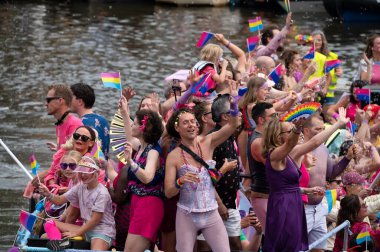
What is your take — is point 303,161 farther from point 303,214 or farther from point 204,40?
Result: point 204,40

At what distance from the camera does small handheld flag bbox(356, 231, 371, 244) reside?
329 inches

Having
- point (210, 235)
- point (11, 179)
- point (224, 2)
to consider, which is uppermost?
point (210, 235)

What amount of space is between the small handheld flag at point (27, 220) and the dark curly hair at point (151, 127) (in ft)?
3.59

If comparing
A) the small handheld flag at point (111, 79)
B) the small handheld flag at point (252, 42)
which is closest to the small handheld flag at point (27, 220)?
the small handheld flag at point (111, 79)

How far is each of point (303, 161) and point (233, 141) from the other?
2.11 feet

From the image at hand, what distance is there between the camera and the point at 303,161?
874 cm

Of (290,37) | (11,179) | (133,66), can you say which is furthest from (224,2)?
(11,179)

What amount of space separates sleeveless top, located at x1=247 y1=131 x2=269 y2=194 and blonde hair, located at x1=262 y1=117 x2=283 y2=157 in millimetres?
557

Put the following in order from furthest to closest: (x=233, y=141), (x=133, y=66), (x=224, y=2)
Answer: (x=224, y=2) → (x=133, y=66) → (x=233, y=141)

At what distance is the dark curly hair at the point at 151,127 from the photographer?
26.4 feet

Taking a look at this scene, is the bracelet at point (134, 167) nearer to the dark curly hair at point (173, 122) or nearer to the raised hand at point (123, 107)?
the dark curly hair at point (173, 122)

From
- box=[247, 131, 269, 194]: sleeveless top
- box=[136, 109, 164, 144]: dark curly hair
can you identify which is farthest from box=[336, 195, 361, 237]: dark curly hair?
box=[136, 109, 164, 144]: dark curly hair

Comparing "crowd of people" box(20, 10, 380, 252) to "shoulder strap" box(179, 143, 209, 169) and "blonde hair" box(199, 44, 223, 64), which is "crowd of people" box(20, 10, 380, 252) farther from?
"blonde hair" box(199, 44, 223, 64)

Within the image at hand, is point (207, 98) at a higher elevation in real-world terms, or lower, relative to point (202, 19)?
higher
